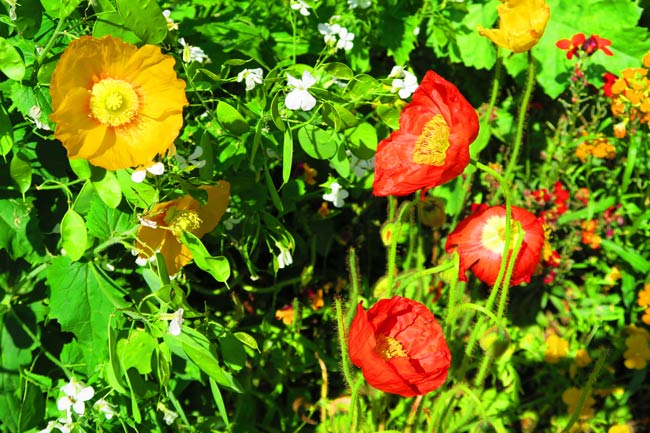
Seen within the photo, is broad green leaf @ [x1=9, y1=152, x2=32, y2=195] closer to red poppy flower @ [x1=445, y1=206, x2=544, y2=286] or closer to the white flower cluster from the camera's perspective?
the white flower cluster

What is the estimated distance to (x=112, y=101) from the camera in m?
1.33

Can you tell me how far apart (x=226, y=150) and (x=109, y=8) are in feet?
1.45

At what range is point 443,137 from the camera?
1484 millimetres

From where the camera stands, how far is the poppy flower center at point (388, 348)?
1430 millimetres

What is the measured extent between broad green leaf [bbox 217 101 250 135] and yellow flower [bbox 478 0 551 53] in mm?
561

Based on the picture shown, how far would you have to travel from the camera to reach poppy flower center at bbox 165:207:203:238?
1.39 meters

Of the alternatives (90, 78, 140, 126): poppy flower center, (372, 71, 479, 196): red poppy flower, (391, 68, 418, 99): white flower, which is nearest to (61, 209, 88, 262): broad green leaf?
(90, 78, 140, 126): poppy flower center

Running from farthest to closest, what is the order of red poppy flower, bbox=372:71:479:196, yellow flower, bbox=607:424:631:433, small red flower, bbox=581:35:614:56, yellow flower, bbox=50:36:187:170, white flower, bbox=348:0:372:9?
small red flower, bbox=581:35:614:56 < yellow flower, bbox=607:424:631:433 < white flower, bbox=348:0:372:9 < red poppy flower, bbox=372:71:479:196 < yellow flower, bbox=50:36:187:170

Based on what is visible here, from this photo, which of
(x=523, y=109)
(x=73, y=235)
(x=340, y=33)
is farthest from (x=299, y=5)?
(x=73, y=235)

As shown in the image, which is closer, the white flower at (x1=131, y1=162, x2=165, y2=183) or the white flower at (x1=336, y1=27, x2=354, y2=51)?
the white flower at (x1=131, y1=162, x2=165, y2=183)

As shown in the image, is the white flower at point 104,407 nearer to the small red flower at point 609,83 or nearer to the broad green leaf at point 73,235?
the broad green leaf at point 73,235

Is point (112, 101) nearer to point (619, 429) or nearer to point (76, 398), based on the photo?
point (76, 398)

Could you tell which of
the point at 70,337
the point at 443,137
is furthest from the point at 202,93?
the point at 70,337

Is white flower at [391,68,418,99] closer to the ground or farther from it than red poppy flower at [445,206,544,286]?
farther from it
